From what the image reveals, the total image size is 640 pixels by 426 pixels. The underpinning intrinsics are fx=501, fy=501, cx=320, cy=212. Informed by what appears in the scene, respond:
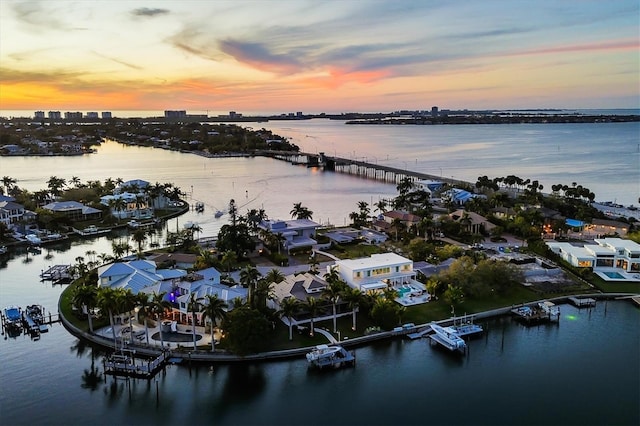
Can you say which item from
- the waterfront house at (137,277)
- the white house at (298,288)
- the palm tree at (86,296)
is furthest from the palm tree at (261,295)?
the palm tree at (86,296)

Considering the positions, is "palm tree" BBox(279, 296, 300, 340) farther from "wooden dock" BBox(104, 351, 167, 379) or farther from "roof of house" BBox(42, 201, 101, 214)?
"roof of house" BBox(42, 201, 101, 214)

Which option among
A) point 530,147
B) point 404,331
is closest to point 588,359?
point 404,331

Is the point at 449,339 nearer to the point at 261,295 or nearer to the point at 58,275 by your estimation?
the point at 261,295

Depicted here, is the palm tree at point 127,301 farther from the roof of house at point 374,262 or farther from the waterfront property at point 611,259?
the waterfront property at point 611,259

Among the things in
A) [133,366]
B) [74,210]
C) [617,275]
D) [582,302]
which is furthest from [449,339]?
[74,210]

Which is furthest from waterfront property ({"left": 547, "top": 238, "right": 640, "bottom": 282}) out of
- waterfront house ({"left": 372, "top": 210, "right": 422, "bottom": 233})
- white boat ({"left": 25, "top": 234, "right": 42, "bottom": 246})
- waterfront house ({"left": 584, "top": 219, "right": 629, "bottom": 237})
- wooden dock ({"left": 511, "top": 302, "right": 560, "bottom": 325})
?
white boat ({"left": 25, "top": 234, "right": 42, "bottom": 246})

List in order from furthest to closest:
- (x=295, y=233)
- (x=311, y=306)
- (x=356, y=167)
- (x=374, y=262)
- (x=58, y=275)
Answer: (x=356, y=167) < (x=295, y=233) < (x=58, y=275) < (x=374, y=262) < (x=311, y=306)
